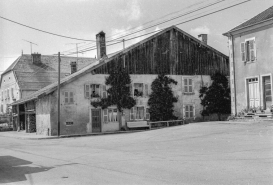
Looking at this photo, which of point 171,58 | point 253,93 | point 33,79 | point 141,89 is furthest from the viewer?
point 33,79

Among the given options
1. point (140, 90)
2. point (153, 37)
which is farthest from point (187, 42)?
point (140, 90)

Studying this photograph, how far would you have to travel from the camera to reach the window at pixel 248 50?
24.3m

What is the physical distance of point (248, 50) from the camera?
24.8 m

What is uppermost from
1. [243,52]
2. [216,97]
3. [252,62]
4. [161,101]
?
[243,52]

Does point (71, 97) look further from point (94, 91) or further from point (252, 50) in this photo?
point (252, 50)

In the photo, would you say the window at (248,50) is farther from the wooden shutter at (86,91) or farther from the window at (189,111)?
A: the wooden shutter at (86,91)

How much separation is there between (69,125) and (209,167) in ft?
71.8

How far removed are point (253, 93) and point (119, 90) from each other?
12.5m

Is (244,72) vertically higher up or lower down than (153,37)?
lower down

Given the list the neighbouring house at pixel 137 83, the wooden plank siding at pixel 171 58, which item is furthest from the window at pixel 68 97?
the wooden plank siding at pixel 171 58

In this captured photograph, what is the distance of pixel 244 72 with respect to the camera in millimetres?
25172

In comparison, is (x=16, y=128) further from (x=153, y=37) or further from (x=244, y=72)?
(x=244, y=72)

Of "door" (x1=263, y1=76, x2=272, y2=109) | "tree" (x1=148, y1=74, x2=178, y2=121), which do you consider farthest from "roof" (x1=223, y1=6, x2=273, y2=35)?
"tree" (x1=148, y1=74, x2=178, y2=121)

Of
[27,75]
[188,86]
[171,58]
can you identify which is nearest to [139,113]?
[188,86]
